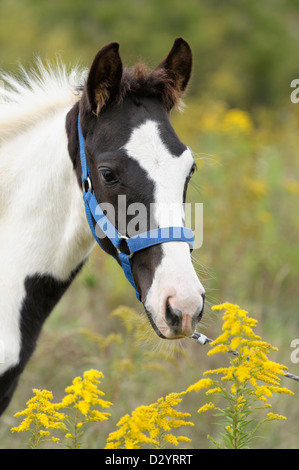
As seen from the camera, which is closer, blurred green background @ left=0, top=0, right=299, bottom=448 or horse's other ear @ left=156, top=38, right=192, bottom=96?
horse's other ear @ left=156, top=38, right=192, bottom=96

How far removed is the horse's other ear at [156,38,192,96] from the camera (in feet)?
8.97

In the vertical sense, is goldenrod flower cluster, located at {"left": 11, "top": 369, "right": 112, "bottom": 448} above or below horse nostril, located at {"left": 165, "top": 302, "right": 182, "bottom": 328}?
below

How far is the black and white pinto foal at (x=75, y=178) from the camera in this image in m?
2.24

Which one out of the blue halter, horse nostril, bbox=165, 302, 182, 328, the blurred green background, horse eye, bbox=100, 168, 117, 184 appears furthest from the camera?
the blurred green background

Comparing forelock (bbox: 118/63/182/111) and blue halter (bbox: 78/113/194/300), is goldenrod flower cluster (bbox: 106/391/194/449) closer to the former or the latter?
blue halter (bbox: 78/113/194/300)

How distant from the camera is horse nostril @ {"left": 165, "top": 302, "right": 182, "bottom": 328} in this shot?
2.05 metres

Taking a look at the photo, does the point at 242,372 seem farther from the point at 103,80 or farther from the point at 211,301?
the point at 211,301

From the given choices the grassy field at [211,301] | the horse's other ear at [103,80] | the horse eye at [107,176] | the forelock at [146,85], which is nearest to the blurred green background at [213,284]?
the grassy field at [211,301]

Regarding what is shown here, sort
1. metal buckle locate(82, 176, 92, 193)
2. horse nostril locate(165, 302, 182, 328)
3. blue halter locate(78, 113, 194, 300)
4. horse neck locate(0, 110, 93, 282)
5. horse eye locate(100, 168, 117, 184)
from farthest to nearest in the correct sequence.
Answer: horse neck locate(0, 110, 93, 282), metal buckle locate(82, 176, 92, 193), horse eye locate(100, 168, 117, 184), blue halter locate(78, 113, 194, 300), horse nostril locate(165, 302, 182, 328)

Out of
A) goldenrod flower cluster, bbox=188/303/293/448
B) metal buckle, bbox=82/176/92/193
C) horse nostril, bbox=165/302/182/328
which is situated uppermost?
metal buckle, bbox=82/176/92/193

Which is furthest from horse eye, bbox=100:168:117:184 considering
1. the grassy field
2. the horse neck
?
the grassy field

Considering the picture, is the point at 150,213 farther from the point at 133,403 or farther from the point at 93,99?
the point at 133,403
